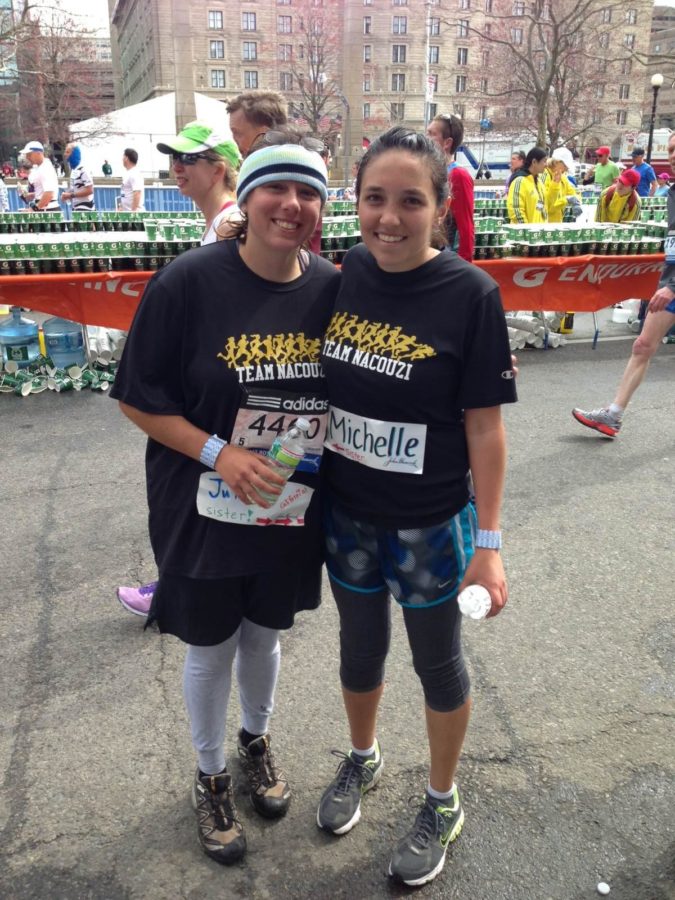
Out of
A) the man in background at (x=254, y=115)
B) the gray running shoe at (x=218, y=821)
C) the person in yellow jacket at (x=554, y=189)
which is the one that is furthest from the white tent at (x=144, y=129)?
the gray running shoe at (x=218, y=821)

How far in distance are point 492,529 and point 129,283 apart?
18.9ft

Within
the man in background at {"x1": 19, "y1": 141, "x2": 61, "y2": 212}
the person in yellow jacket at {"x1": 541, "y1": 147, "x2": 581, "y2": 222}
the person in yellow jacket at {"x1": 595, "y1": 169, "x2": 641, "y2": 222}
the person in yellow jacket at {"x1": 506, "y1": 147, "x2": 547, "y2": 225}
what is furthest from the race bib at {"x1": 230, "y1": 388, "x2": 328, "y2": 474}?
the man in background at {"x1": 19, "y1": 141, "x2": 61, "y2": 212}

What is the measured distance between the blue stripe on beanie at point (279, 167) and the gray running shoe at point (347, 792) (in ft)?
5.74

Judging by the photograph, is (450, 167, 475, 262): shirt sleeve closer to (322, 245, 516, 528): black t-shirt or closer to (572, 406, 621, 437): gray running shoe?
(572, 406, 621, 437): gray running shoe

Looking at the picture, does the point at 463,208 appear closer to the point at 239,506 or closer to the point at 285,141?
the point at 285,141

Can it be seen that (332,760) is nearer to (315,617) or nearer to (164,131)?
(315,617)

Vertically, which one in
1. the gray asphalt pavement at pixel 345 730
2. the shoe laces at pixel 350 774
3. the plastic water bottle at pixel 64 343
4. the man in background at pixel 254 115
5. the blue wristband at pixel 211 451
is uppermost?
the man in background at pixel 254 115

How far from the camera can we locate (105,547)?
4.02 meters

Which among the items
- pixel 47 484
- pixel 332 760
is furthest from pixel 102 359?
pixel 332 760

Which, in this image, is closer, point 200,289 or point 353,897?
point 200,289

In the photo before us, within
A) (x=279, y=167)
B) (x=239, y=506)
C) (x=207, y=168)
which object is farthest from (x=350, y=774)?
(x=207, y=168)

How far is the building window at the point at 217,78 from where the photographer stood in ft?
248

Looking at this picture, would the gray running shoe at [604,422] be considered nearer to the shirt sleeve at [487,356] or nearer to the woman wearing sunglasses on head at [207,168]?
the woman wearing sunglasses on head at [207,168]

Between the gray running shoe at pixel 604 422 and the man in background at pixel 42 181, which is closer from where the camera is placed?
the gray running shoe at pixel 604 422
